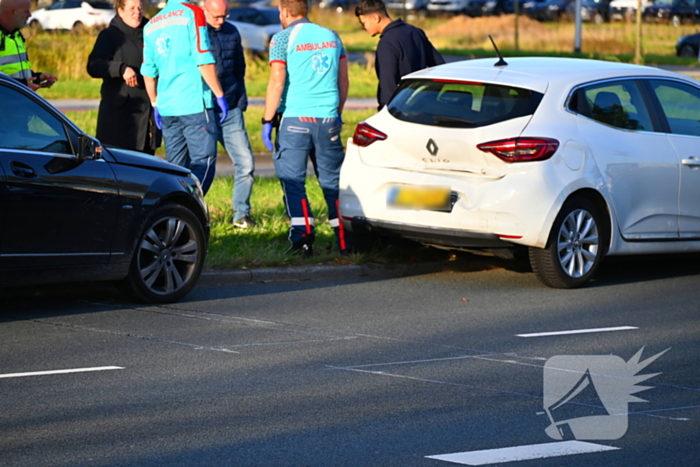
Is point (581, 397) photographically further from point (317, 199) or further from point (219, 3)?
point (317, 199)

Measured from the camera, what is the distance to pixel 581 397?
18.0ft

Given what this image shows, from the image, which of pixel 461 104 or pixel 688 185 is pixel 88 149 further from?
pixel 688 185

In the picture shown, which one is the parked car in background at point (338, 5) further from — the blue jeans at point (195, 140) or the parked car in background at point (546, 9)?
the blue jeans at point (195, 140)

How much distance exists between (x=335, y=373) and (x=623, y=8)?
52425 mm

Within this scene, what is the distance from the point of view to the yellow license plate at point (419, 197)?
833cm

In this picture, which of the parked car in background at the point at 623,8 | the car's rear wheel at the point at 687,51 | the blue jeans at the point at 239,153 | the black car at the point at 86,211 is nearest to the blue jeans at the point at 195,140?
the blue jeans at the point at 239,153

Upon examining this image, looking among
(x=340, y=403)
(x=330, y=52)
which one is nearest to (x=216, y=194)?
(x=330, y=52)

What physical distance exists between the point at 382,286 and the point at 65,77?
60.1 ft

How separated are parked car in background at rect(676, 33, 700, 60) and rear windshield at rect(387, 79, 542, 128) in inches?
1347

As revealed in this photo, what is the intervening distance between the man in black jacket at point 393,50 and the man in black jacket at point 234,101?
122cm

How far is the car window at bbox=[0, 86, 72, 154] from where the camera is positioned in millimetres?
6762

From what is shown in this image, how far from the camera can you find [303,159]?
916 centimetres

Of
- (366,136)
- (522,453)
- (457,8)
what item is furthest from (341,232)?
(457,8)

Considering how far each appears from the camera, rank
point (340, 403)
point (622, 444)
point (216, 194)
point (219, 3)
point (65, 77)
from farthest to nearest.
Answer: point (65, 77) < point (216, 194) < point (219, 3) < point (340, 403) < point (622, 444)
